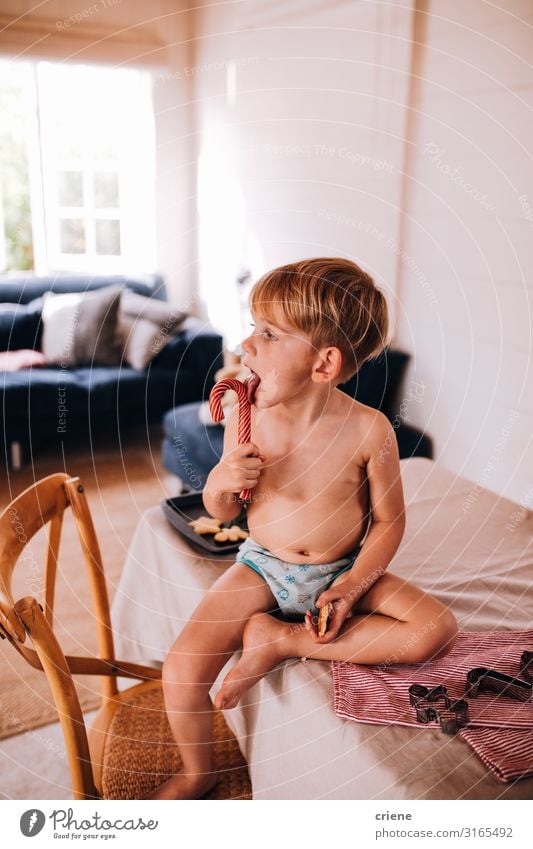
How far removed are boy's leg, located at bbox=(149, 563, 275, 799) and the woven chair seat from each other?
0.10ft

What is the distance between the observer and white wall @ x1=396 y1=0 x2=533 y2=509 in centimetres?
153

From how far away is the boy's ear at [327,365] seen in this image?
0.76m

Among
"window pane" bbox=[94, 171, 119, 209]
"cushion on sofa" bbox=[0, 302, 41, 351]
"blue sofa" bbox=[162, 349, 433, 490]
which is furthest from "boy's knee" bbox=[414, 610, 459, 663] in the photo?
"window pane" bbox=[94, 171, 119, 209]

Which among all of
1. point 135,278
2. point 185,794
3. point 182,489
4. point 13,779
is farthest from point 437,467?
point 135,278

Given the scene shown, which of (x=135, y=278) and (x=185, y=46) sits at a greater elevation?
(x=185, y=46)

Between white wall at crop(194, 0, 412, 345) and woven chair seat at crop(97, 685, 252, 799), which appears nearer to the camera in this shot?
woven chair seat at crop(97, 685, 252, 799)

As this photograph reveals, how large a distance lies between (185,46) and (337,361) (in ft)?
7.32

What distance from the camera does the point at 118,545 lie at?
197cm

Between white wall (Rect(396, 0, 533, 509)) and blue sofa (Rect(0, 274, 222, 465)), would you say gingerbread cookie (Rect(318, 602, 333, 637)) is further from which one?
blue sofa (Rect(0, 274, 222, 465))

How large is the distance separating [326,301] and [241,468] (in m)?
0.19

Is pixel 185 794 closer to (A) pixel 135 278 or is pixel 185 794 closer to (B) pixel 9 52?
(A) pixel 135 278

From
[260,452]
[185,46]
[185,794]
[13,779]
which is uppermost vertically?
[185,46]

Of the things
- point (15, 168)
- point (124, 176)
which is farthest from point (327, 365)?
point (15, 168)

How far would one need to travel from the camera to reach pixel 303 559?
86cm
